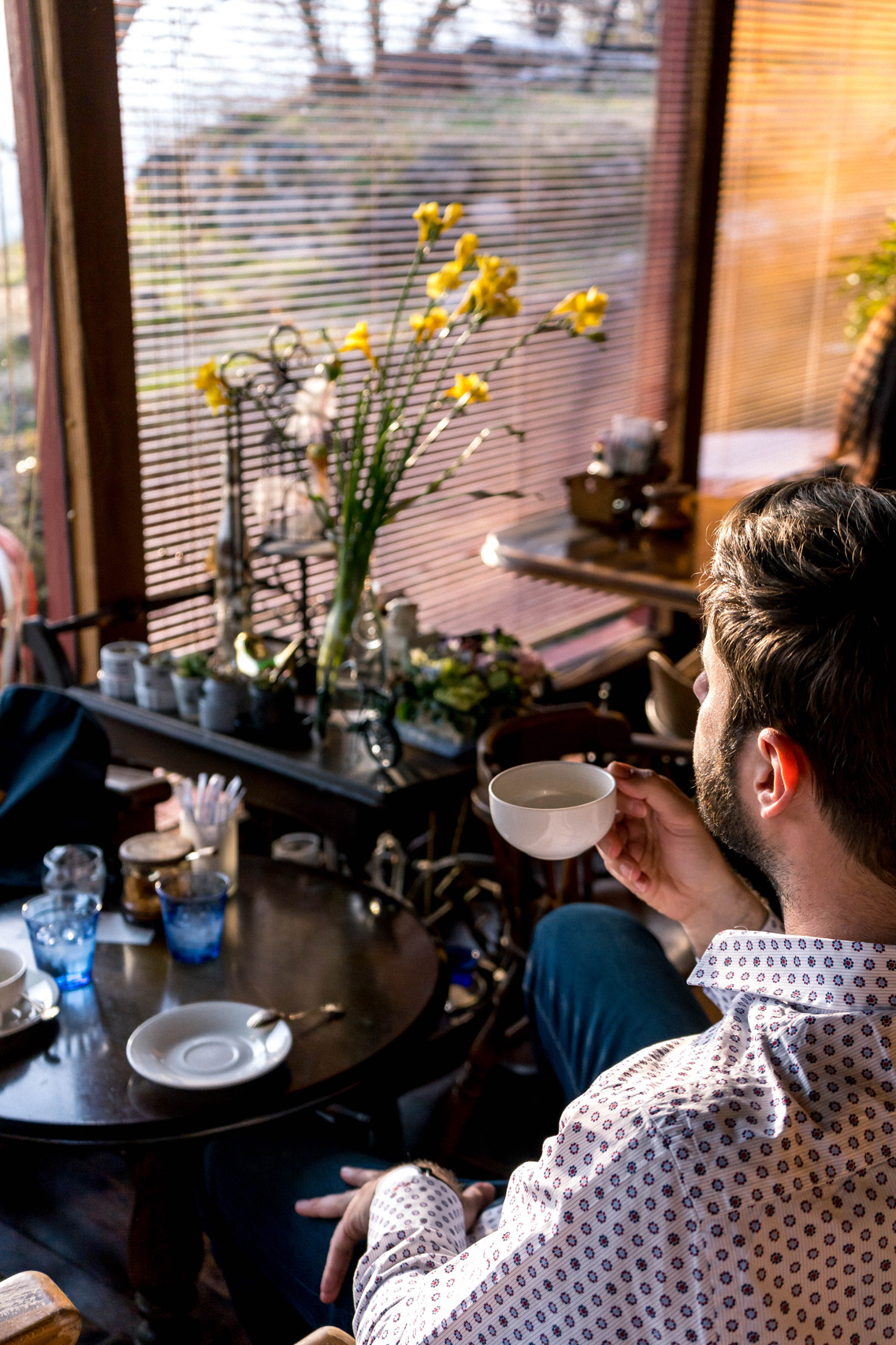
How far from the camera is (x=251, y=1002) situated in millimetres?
1525

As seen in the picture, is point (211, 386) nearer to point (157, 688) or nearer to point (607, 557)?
point (157, 688)

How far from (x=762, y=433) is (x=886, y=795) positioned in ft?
13.9

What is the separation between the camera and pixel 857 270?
482cm

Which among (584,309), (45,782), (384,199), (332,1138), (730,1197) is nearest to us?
(730,1197)

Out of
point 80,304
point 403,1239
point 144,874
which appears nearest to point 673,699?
point 144,874

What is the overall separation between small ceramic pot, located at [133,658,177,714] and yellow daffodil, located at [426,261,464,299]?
83cm

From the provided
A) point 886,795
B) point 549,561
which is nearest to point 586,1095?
point 886,795

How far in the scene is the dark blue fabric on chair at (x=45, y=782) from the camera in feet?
6.15

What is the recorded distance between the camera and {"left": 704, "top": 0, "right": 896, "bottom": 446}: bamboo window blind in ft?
13.9

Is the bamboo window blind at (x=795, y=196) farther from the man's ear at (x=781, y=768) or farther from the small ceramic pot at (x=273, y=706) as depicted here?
the man's ear at (x=781, y=768)

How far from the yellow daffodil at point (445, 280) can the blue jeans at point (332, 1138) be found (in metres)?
1.02


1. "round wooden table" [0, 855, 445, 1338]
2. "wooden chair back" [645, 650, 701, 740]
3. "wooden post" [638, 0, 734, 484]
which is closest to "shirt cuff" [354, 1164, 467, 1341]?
"round wooden table" [0, 855, 445, 1338]

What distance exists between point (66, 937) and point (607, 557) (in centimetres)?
171

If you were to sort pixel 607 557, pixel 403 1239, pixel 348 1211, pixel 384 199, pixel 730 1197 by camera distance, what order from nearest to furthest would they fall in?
pixel 730 1197 < pixel 403 1239 < pixel 348 1211 < pixel 607 557 < pixel 384 199
